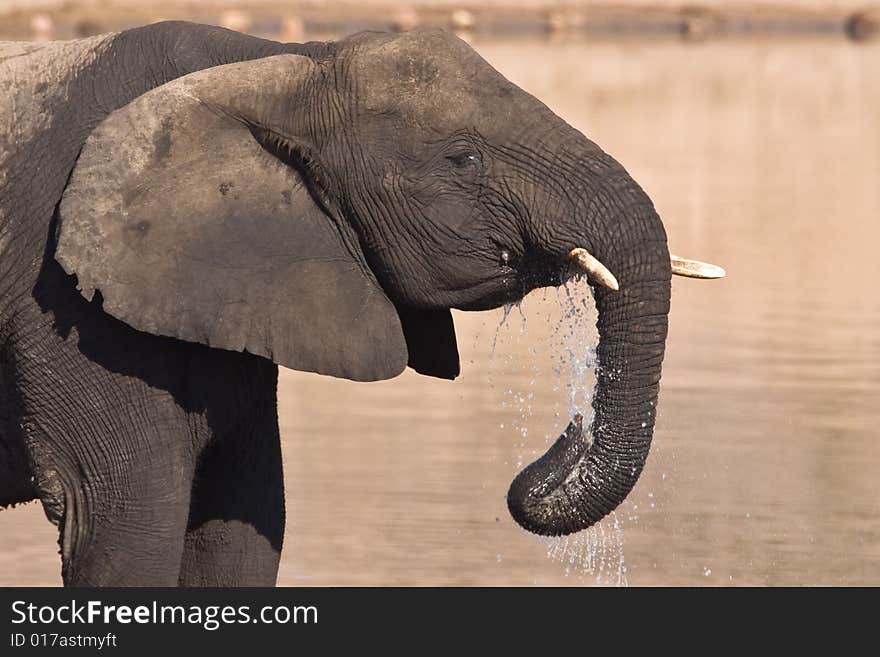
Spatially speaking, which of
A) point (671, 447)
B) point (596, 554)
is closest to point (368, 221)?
point (596, 554)

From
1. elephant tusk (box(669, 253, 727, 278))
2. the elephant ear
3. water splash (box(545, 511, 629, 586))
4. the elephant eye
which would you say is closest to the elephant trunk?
elephant tusk (box(669, 253, 727, 278))

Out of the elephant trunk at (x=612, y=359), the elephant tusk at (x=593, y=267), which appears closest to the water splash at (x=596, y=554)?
the elephant trunk at (x=612, y=359)

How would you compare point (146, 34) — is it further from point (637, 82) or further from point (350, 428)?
point (637, 82)

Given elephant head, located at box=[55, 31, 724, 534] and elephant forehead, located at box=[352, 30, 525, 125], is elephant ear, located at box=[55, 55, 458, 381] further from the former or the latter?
elephant forehead, located at box=[352, 30, 525, 125]

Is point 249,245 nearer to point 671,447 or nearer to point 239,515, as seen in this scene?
point 239,515

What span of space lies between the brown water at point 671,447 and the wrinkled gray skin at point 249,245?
23.4 inches

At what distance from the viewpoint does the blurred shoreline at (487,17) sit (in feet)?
160

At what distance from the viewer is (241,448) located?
20.0 feet

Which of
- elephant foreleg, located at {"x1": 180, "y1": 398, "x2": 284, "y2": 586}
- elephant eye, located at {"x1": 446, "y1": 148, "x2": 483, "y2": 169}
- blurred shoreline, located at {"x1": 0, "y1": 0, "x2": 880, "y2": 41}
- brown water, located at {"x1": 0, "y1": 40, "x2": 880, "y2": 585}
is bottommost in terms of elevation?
blurred shoreline, located at {"x1": 0, "y1": 0, "x2": 880, "y2": 41}

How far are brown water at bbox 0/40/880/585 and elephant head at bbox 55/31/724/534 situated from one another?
1.89 ft

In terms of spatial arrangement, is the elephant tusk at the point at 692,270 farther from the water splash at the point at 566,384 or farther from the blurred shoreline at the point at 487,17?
the blurred shoreline at the point at 487,17

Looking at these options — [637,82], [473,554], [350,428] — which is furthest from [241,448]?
[637,82]

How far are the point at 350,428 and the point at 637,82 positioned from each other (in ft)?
94.8

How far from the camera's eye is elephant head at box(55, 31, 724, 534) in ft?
18.2
